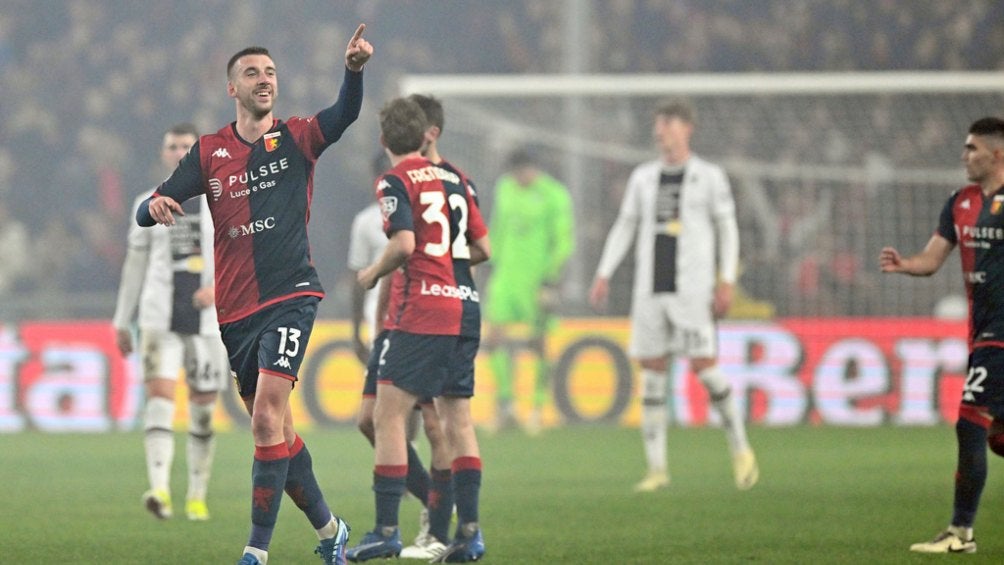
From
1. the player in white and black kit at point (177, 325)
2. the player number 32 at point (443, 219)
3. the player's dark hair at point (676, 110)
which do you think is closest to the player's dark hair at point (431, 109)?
the player number 32 at point (443, 219)

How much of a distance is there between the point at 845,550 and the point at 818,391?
869 centimetres

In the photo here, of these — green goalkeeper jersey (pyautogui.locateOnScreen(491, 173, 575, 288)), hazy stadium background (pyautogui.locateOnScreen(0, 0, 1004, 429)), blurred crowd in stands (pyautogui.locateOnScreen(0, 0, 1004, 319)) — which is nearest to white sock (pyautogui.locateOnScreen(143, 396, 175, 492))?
green goalkeeper jersey (pyautogui.locateOnScreen(491, 173, 575, 288))

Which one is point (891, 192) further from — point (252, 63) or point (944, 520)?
point (252, 63)

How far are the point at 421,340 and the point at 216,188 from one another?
1115mm

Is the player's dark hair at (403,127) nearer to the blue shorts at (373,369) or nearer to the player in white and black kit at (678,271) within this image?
the blue shorts at (373,369)

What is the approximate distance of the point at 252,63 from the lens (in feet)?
21.2

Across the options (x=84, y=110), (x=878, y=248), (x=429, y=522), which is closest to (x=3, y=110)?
(x=84, y=110)

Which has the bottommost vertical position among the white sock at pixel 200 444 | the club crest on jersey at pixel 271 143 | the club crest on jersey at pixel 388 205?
the white sock at pixel 200 444

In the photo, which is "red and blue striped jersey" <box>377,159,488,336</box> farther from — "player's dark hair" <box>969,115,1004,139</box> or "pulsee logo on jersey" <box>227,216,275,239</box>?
"player's dark hair" <box>969,115,1004,139</box>

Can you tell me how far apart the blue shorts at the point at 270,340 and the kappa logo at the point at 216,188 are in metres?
0.50

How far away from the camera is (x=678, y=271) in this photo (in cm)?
1062

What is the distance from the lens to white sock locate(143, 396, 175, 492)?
8.84 meters

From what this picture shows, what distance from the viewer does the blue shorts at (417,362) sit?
6867 millimetres

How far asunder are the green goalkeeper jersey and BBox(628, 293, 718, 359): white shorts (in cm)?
438
